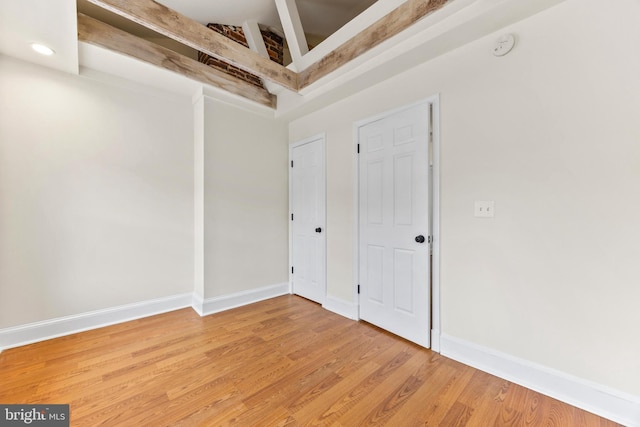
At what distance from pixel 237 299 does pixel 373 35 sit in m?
3.12

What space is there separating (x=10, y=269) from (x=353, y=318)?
3.13 metres

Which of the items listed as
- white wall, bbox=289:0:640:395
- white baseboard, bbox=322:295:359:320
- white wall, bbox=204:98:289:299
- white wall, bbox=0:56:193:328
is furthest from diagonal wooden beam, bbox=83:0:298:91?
white baseboard, bbox=322:295:359:320

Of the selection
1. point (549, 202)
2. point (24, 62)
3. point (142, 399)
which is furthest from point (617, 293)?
point (24, 62)

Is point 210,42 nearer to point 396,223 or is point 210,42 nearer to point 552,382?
point 396,223

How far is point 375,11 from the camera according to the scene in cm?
213

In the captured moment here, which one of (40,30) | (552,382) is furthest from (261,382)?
(40,30)

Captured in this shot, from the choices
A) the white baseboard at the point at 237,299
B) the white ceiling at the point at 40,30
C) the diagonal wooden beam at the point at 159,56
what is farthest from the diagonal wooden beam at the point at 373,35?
the white baseboard at the point at 237,299

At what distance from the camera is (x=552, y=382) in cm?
160

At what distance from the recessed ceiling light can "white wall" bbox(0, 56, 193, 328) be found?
0.92ft

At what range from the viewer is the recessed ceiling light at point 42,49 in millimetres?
1994

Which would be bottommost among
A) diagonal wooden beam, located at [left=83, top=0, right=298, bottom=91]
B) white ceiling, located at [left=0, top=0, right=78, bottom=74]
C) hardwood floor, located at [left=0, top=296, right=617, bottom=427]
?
hardwood floor, located at [left=0, top=296, right=617, bottom=427]

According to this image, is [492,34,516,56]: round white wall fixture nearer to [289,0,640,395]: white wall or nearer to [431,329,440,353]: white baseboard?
[289,0,640,395]: white wall

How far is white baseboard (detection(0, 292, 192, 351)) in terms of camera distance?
2.16 metres

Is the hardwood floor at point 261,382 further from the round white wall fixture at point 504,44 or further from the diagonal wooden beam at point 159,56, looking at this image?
the diagonal wooden beam at point 159,56
